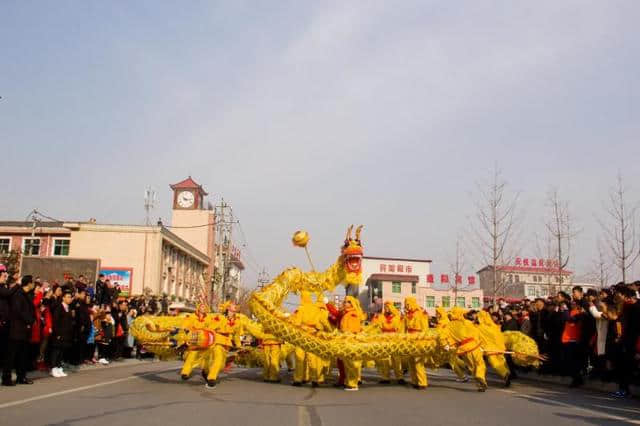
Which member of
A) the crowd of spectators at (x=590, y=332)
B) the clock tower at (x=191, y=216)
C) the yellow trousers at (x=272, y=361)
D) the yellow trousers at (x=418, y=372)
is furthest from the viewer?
the clock tower at (x=191, y=216)

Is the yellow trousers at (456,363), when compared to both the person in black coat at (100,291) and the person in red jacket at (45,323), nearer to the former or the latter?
the person in red jacket at (45,323)

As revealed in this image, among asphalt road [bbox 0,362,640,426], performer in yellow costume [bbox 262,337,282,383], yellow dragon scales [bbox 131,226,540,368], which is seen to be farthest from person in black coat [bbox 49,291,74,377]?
performer in yellow costume [bbox 262,337,282,383]

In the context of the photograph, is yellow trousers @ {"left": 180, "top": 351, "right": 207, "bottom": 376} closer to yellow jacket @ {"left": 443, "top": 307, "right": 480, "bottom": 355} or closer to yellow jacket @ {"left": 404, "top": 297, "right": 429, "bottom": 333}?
yellow jacket @ {"left": 404, "top": 297, "right": 429, "bottom": 333}

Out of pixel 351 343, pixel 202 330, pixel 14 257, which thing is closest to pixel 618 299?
pixel 351 343

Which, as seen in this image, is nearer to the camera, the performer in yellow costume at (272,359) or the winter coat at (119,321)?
the performer in yellow costume at (272,359)

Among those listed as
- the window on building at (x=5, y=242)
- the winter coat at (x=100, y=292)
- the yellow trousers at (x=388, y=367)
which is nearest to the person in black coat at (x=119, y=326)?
the winter coat at (x=100, y=292)

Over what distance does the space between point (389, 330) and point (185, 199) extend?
52.4 meters

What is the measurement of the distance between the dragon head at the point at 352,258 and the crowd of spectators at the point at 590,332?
4105mm

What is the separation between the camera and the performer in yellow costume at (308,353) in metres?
10.3

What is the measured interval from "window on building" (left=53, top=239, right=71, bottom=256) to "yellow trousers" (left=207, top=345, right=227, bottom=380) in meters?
37.1

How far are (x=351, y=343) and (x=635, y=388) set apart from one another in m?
4.91

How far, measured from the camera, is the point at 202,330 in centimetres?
997

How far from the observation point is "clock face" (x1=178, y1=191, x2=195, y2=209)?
6100 cm

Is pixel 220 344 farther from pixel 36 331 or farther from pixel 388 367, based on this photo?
pixel 36 331
